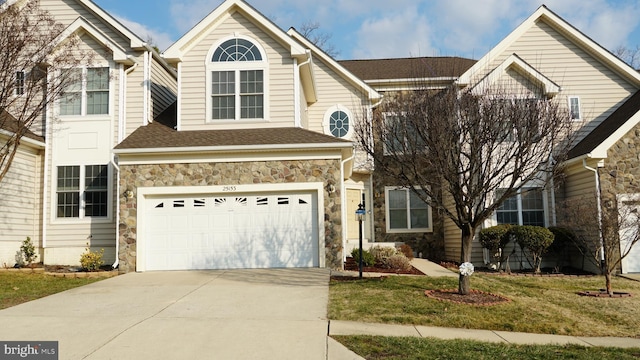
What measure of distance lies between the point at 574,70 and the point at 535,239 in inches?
285

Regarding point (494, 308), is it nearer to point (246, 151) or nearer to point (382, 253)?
point (382, 253)

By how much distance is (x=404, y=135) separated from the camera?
426 inches

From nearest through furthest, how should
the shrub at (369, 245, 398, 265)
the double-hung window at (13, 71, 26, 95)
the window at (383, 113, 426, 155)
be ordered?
the window at (383, 113, 426, 155) → the double-hung window at (13, 71, 26, 95) → the shrub at (369, 245, 398, 265)

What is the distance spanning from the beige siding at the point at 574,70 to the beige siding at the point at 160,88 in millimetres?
11604

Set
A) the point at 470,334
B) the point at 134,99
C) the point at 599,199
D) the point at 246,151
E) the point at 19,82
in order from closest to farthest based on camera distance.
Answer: the point at 470,334 < the point at 19,82 < the point at 599,199 < the point at 246,151 < the point at 134,99

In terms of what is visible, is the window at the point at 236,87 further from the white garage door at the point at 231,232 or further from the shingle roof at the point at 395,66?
the shingle roof at the point at 395,66

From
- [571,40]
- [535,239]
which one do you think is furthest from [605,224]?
[571,40]

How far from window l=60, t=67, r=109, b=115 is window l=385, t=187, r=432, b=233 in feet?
33.2

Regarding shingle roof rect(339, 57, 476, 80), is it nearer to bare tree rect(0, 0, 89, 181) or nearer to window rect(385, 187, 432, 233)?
window rect(385, 187, 432, 233)

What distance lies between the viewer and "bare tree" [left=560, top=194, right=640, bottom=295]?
12.1 metres

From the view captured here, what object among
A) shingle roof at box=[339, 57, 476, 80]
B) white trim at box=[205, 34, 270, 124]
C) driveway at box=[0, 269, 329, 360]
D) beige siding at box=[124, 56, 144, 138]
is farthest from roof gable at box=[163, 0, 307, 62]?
driveway at box=[0, 269, 329, 360]

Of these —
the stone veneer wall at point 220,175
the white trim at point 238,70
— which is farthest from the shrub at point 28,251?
the white trim at point 238,70

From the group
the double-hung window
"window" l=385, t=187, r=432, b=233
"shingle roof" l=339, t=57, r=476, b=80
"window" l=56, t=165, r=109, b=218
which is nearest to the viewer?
the double-hung window

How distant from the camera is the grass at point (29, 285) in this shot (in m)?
10.1
